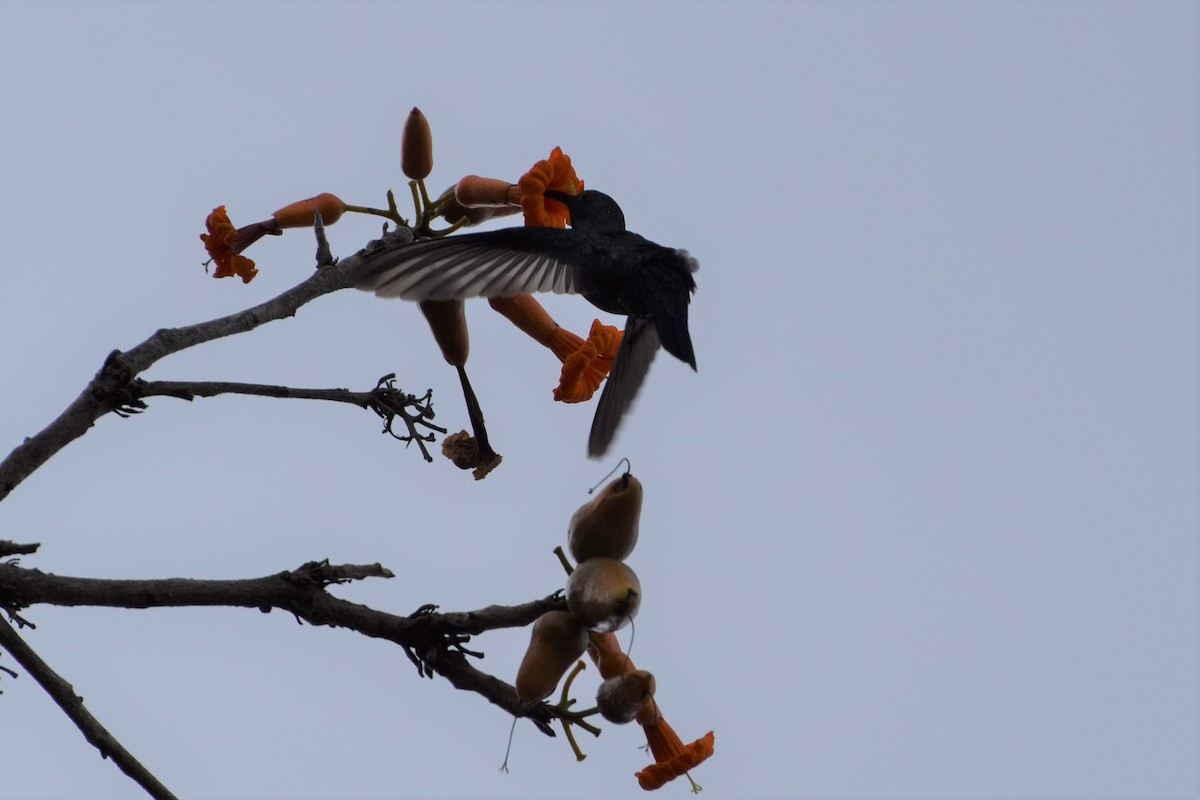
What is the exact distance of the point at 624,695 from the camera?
2898 millimetres

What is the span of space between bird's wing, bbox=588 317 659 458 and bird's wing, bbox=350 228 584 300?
282mm

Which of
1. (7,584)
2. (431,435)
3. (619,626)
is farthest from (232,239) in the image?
(619,626)

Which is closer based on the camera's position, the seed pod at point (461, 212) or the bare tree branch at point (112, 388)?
the bare tree branch at point (112, 388)

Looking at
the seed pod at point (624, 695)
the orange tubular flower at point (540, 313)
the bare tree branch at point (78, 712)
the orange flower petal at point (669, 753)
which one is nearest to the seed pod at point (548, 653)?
the seed pod at point (624, 695)

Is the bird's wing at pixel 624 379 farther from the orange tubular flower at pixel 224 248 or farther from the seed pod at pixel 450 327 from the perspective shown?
the orange tubular flower at pixel 224 248

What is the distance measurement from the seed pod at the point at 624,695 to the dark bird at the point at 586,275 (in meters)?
0.86

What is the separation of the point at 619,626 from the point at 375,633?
57 centimetres

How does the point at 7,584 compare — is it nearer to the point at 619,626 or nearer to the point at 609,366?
the point at 619,626

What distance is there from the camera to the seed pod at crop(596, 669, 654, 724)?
2.90 m

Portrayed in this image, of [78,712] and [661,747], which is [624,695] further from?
[78,712]

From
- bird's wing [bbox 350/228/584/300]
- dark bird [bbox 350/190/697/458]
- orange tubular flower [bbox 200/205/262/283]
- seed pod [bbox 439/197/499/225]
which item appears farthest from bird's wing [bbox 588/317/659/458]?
orange tubular flower [bbox 200/205/262/283]

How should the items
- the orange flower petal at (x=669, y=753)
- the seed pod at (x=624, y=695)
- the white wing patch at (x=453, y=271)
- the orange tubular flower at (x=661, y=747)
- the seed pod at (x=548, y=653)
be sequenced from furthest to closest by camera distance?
the white wing patch at (x=453, y=271) → the orange flower petal at (x=669, y=753) → the orange tubular flower at (x=661, y=747) → the seed pod at (x=624, y=695) → the seed pod at (x=548, y=653)

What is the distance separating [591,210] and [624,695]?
2.46 m

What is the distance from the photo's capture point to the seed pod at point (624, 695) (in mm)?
2900
